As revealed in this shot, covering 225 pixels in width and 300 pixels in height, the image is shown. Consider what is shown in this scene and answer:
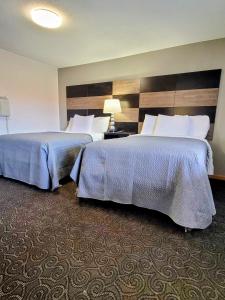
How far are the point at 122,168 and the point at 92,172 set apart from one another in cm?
36

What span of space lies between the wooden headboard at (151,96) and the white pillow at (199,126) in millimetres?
253

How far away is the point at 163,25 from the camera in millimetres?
2396

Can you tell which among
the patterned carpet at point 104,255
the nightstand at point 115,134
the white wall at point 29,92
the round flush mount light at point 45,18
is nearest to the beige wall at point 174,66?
the white wall at point 29,92

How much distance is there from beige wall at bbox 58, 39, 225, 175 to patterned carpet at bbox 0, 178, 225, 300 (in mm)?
1432

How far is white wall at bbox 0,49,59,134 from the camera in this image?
3.46m

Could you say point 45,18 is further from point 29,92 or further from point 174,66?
point 174,66

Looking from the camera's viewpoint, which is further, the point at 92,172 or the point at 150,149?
the point at 92,172

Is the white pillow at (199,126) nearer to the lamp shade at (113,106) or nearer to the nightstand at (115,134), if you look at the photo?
the nightstand at (115,134)

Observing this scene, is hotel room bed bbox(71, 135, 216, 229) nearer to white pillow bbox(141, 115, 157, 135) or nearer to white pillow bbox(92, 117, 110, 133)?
white pillow bbox(141, 115, 157, 135)

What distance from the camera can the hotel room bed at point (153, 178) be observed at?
1.49 metres

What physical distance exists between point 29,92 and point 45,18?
1981 mm

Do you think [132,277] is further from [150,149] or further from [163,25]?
[163,25]

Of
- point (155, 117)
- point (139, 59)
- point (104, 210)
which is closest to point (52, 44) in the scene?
point (139, 59)

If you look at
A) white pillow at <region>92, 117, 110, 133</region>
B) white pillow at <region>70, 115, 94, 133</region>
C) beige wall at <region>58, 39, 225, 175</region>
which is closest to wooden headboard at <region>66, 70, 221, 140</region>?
beige wall at <region>58, 39, 225, 175</region>
